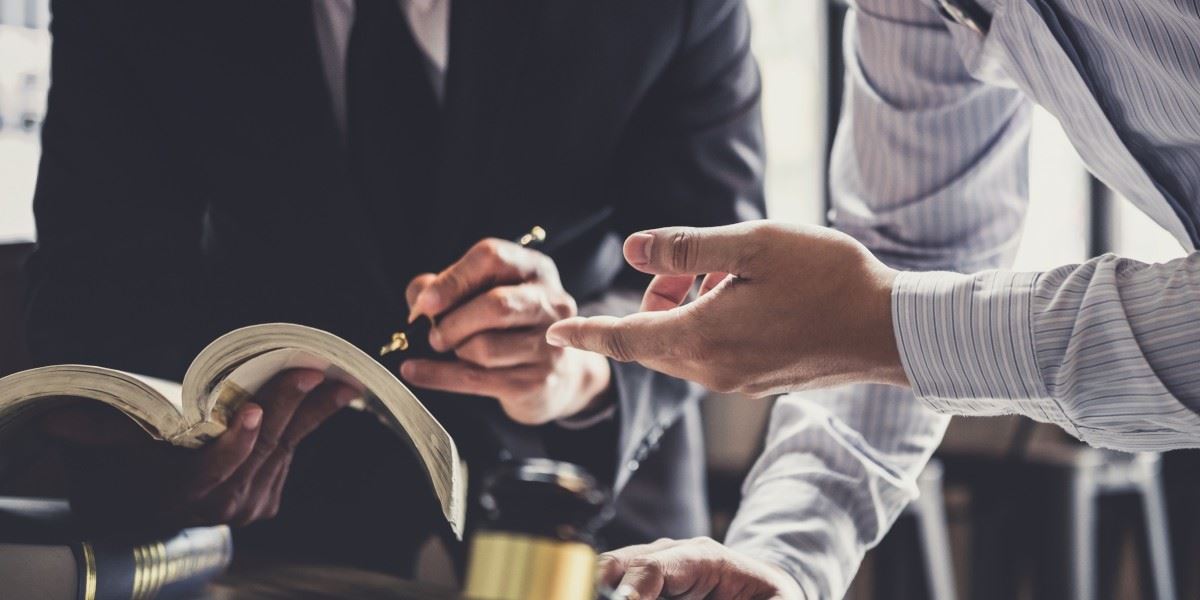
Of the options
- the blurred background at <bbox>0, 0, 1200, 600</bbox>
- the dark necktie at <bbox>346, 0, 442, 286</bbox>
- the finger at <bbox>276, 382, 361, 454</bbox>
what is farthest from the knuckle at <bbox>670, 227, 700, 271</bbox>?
the blurred background at <bbox>0, 0, 1200, 600</bbox>

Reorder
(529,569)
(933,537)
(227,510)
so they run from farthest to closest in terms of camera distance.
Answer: (933,537) < (227,510) < (529,569)

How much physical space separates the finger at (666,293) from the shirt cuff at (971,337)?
159 mm

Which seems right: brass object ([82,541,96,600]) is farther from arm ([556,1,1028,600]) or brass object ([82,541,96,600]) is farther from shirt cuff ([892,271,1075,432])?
shirt cuff ([892,271,1075,432])

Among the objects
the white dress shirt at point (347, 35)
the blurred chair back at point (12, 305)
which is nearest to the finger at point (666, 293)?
the white dress shirt at point (347, 35)

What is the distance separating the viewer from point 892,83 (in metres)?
0.97

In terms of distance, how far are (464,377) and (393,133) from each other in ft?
1.09

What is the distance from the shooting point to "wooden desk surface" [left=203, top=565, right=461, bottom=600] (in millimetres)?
628

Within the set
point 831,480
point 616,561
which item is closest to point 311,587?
point 616,561

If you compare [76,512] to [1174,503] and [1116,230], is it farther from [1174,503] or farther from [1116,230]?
[1116,230]

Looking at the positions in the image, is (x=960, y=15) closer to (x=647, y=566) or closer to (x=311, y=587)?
(x=647, y=566)

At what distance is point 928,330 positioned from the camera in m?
0.64

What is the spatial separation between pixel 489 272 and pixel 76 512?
1.19ft

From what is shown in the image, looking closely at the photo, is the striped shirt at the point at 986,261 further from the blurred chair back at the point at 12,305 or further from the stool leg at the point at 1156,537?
the stool leg at the point at 1156,537

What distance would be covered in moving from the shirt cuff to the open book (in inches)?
11.7
